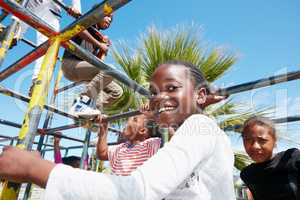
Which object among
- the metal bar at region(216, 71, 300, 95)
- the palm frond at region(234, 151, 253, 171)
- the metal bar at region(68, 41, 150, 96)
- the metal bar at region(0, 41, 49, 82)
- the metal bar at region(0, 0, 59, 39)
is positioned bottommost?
the palm frond at region(234, 151, 253, 171)

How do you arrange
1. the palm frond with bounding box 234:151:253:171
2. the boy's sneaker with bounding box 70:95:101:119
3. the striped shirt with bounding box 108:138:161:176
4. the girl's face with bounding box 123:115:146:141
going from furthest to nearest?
the palm frond with bounding box 234:151:253:171 < the girl's face with bounding box 123:115:146:141 < the striped shirt with bounding box 108:138:161:176 < the boy's sneaker with bounding box 70:95:101:119

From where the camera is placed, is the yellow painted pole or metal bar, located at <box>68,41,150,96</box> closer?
the yellow painted pole

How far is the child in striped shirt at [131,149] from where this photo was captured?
1.65 meters

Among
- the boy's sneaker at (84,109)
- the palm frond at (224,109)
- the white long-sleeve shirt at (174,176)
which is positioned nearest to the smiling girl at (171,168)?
the white long-sleeve shirt at (174,176)

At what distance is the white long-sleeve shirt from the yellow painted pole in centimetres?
27

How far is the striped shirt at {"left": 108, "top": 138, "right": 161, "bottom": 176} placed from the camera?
1.63 meters

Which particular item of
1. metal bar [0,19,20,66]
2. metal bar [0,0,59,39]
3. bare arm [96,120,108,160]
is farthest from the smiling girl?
bare arm [96,120,108,160]

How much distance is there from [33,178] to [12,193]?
0.26 m

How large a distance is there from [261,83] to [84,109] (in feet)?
3.10

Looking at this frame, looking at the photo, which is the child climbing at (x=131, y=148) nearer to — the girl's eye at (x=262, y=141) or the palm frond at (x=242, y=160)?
the girl's eye at (x=262, y=141)

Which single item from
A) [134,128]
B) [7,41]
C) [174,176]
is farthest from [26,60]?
[134,128]

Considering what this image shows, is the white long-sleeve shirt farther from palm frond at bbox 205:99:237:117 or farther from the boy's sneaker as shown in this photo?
palm frond at bbox 205:99:237:117

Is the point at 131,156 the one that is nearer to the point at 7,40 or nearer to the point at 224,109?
the point at 7,40

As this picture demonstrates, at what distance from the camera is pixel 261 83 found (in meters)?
1.15
